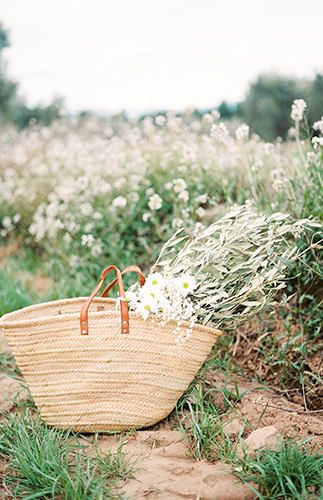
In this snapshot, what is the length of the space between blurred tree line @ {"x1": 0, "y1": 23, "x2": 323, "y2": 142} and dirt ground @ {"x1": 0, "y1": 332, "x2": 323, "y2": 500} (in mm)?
1784

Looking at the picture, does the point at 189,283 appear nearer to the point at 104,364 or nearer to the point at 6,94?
the point at 104,364

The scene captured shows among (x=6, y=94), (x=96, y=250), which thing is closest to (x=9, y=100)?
(x=6, y=94)

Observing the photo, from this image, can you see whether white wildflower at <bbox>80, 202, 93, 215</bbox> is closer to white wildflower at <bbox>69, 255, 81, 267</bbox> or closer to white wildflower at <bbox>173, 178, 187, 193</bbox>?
white wildflower at <bbox>69, 255, 81, 267</bbox>

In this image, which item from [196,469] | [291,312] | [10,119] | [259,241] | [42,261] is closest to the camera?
[196,469]

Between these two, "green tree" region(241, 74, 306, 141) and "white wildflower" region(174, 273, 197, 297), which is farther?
"green tree" region(241, 74, 306, 141)

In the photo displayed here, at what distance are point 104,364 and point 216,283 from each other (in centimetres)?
61

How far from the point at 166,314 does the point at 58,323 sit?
0.47 metres

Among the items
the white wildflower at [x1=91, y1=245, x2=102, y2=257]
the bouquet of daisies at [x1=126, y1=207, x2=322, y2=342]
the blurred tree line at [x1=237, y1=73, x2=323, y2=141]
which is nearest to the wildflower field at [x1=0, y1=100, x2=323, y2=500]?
the white wildflower at [x1=91, y1=245, x2=102, y2=257]

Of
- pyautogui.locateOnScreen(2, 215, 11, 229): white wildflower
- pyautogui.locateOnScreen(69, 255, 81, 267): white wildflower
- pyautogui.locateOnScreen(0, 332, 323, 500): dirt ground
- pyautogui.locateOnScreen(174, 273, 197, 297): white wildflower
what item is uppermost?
pyautogui.locateOnScreen(2, 215, 11, 229): white wildflower

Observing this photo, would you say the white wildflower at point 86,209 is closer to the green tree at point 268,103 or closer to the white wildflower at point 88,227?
the white wildflower at point 88,227

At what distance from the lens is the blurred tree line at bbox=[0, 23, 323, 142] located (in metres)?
3.52

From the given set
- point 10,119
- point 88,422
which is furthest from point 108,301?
point 10,119

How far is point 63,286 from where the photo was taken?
140 inches

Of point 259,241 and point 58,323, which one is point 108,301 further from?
point 259,241
